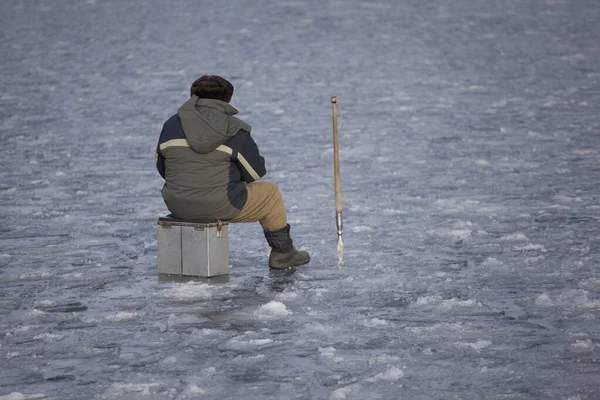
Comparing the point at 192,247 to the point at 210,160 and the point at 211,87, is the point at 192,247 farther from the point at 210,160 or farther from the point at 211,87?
the point at 211,87

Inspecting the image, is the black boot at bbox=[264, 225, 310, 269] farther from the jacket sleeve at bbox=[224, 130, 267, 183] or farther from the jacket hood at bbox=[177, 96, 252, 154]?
the jacket hood at bbox=[177, 96, 252, 154]

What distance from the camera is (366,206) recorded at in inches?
454

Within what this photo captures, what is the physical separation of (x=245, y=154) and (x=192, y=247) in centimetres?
74

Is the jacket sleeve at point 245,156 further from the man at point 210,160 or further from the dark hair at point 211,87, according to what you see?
the dark hair at point 211,87

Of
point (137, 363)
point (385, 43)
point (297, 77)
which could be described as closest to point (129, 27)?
point (385, 43)

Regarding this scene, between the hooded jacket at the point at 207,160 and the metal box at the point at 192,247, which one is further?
the metal box at the point at 192,247

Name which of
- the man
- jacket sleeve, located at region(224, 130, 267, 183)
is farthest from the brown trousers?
jacket sleeve, located at region(224, 130, 267, 183)

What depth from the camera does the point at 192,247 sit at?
8.76m

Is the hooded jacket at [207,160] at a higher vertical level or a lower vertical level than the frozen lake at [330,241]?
higher

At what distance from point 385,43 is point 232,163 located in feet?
66.4

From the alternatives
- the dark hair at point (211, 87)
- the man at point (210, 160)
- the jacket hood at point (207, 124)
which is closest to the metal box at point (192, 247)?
the man at point (210, 160)

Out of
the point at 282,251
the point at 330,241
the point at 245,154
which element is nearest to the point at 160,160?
the point at 245,154

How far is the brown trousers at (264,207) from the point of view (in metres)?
8.87

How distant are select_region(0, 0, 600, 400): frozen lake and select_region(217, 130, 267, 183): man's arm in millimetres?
747
